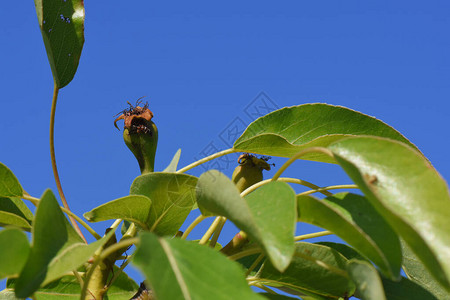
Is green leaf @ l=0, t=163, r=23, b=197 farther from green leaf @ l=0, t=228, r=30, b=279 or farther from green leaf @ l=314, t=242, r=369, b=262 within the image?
green leaf @ l=314, t=242, r=369, b=262

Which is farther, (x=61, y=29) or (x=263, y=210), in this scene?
(x=61, y=29)

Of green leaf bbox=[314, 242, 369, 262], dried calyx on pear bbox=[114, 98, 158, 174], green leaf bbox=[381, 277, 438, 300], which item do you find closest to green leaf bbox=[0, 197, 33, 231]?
dried calyx on pear bbox=[114, 98, 158, 174]

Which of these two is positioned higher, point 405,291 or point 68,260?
point 405,291

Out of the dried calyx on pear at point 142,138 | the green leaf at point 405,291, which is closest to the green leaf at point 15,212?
the dried calyx on pear at point 142,138

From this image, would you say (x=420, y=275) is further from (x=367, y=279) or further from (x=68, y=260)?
(x=68, y=260)

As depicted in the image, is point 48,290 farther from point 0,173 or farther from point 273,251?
point 273,251

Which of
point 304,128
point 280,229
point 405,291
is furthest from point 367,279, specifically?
point 304,128

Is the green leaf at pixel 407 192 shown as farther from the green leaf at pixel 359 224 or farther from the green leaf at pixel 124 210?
the green leaf at pixel 124 210
